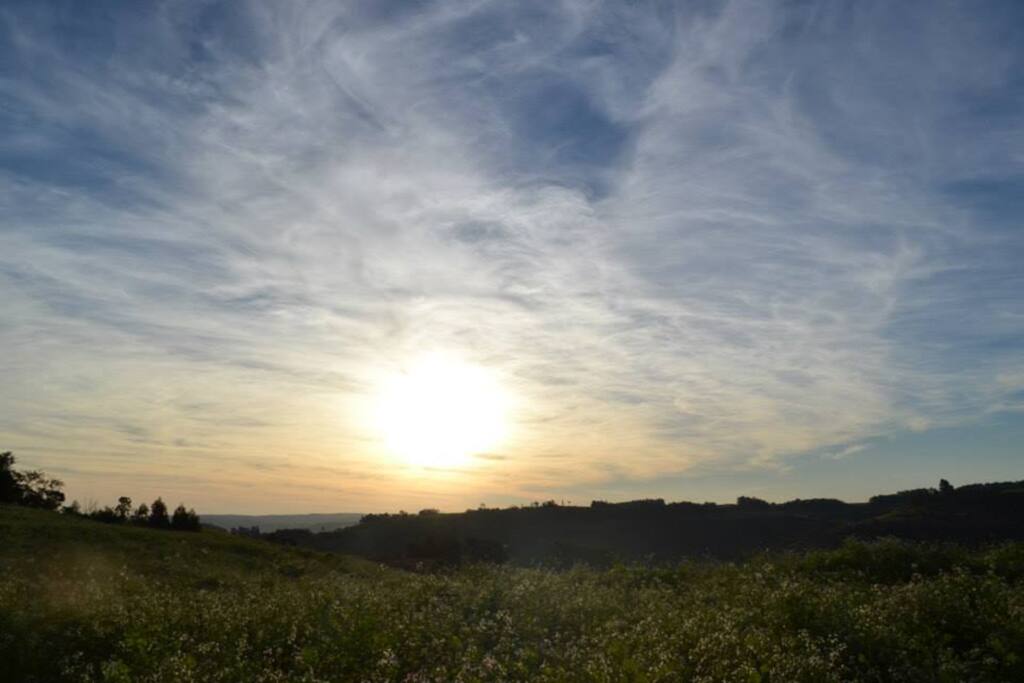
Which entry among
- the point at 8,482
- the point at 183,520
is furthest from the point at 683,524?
the point at 8,482

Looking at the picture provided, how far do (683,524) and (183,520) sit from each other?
58653 mm

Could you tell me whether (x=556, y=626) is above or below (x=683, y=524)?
below

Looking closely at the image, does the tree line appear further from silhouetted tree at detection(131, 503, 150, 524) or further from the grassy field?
the grassy field

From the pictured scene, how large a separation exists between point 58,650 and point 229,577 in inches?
515

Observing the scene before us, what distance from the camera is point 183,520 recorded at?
44594 millimetres

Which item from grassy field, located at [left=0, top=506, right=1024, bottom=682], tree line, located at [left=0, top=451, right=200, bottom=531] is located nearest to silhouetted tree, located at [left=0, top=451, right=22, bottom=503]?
tree line, located at [left=0, top=451, right=200, bottom=531]

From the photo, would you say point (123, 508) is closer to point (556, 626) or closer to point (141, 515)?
point (141, 515)

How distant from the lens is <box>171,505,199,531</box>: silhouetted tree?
4416cm

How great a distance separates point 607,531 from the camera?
86625 millimetres

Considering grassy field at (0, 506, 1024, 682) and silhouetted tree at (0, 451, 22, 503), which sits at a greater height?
→ silhouetted tree at (0, 451, 22, 503)

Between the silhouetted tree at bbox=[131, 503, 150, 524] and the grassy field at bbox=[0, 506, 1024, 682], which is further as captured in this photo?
the silhouetted tree at bbox=[131, 503, 150, 524]

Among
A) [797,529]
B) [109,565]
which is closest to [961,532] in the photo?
[797,529]

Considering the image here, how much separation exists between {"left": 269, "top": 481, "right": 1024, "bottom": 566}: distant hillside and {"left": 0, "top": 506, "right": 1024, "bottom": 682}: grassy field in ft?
112

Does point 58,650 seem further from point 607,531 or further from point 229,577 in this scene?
point 607,531
